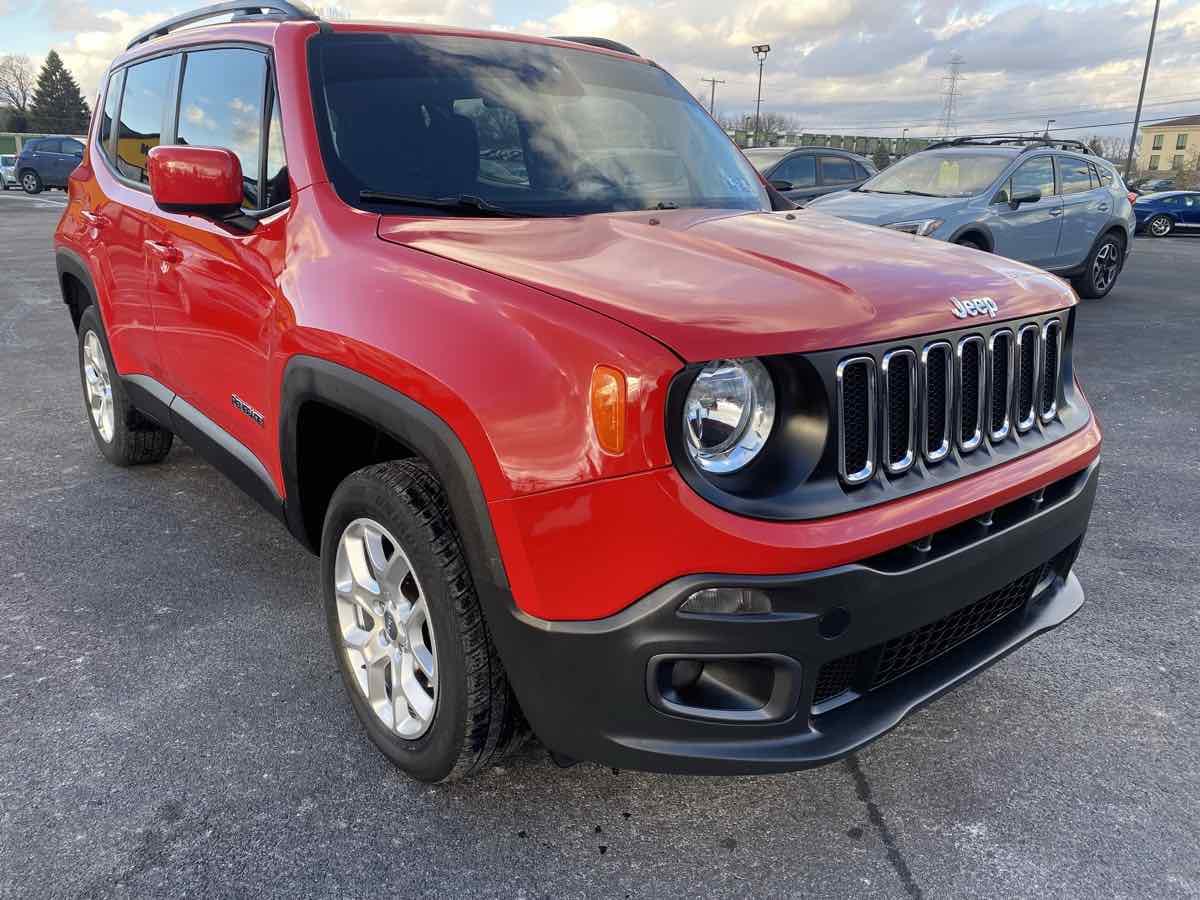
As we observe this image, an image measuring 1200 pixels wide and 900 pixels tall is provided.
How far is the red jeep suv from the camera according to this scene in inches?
69.4

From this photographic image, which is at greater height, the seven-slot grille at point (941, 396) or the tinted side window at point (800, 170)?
the seven-slot grille at point (941, 396)

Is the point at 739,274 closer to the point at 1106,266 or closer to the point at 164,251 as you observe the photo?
the point at 164,251

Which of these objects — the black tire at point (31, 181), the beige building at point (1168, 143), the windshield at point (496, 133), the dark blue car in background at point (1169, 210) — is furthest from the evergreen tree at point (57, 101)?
the beige building at point (1168, 143)

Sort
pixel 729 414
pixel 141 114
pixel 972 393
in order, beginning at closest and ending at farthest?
pixel 729 414 → pixel 972 393 → pixel 141 114

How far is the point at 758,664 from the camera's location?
1847mm

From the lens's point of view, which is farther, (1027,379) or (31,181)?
(31,181)

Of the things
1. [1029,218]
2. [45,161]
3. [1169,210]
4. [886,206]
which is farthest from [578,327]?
[45,161]

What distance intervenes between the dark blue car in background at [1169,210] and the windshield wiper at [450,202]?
82.7 feet

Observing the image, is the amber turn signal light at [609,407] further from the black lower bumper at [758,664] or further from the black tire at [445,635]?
the black tire at [445,635]

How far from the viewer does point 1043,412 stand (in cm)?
243

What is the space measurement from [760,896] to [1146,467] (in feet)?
12.9

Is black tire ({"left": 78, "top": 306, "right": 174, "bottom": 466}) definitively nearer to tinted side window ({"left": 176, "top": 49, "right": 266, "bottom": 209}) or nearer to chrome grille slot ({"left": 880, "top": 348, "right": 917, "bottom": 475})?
tinted side window ({"left": 176, "top": 49, "right": 266, "bottom": 209})

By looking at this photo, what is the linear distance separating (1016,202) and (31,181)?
2966 centimetres

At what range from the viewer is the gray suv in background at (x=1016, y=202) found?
9.13 m
